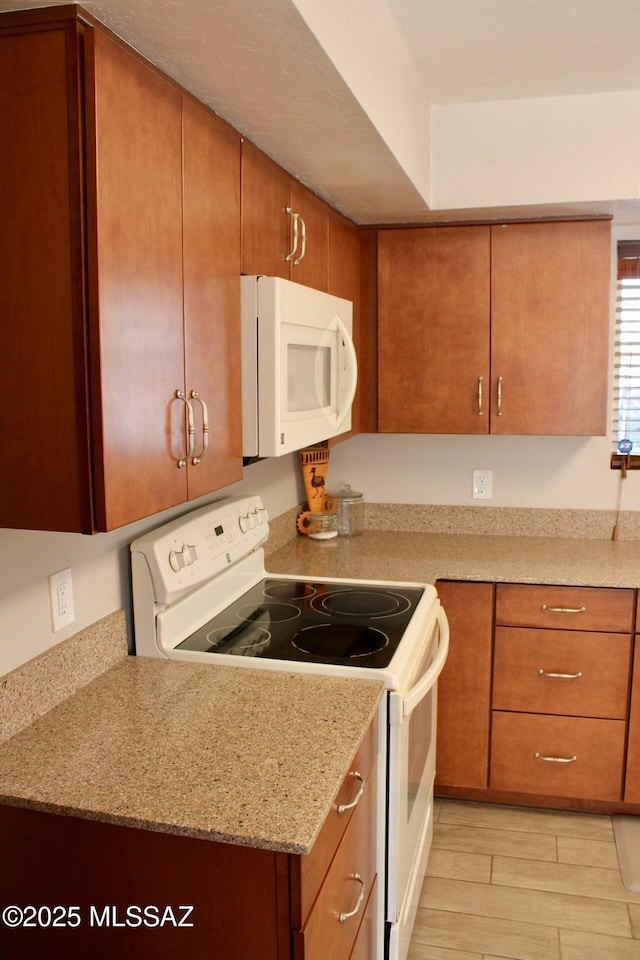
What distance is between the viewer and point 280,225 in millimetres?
2076

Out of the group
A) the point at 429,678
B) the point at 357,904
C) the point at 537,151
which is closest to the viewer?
the point at 357,904

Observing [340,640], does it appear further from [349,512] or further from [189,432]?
[349,512]

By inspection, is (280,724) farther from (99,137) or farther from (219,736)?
(99,137)

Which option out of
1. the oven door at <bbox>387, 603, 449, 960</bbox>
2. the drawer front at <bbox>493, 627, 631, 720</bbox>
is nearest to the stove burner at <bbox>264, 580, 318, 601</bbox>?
the oven door at <bbox>387, 603, 449, 960</bbox>

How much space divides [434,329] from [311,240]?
29.6 inches

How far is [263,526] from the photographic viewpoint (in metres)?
2.46

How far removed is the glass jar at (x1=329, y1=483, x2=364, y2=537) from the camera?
10.6 ft

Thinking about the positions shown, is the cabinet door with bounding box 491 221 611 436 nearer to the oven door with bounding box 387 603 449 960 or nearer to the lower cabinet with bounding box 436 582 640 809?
the lower cabinet with bounding box 436 582 640 809

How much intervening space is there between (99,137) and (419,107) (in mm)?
1445

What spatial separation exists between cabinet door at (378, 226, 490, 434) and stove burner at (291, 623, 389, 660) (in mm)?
1108

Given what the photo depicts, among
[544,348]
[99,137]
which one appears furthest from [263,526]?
[99,137]

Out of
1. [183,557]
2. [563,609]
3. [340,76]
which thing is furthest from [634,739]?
[340,76]

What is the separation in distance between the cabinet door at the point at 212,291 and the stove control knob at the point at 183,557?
256 millimetres

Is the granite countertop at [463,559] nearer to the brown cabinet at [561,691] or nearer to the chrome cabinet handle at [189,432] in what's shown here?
the brown cabinet at [561,691]
